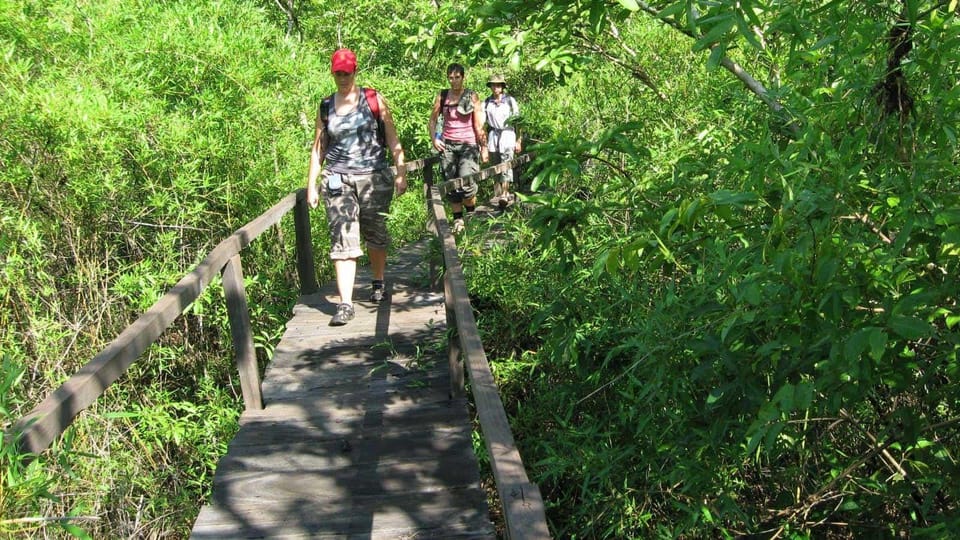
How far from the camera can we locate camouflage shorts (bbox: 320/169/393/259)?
6141 mm

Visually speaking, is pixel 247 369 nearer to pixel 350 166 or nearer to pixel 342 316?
pixel 342 316

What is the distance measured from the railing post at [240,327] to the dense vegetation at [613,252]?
72 centimetres

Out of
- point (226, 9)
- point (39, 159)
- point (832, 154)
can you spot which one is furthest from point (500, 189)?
point (832, 154)

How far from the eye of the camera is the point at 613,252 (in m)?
2.71

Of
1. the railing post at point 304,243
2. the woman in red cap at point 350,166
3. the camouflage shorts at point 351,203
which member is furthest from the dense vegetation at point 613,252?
the camouflage shorts at point 351,203

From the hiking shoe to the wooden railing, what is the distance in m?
0.75

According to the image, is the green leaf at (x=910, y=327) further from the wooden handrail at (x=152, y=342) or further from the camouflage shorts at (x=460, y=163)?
the camouflage shorts at (x=460, y=163)

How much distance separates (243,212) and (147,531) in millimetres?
2758

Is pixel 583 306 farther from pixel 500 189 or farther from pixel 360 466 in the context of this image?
pixel 500 189

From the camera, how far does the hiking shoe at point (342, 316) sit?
6285mm

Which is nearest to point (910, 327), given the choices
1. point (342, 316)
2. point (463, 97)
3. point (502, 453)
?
point (502, 453)

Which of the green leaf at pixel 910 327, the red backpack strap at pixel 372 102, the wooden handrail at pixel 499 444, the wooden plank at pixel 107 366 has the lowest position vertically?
the wooden handrail at pixel 499 444

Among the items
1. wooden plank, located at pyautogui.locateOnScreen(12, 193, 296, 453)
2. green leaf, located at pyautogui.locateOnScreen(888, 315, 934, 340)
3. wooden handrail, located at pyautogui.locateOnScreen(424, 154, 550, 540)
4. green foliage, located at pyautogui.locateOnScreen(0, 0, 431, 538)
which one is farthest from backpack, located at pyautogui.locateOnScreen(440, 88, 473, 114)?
green leaf, located at pyautogui.locateOnScreen(888, 315, 934, 340)

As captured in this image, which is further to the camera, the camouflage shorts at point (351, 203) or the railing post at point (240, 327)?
the camouflage shorts at point (351, 203)
